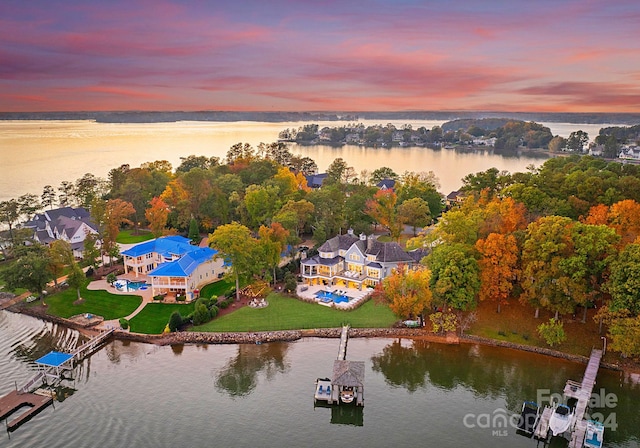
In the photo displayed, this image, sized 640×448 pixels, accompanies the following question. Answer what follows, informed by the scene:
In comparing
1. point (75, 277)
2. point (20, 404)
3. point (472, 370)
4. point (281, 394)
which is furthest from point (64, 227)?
point (472, 370)

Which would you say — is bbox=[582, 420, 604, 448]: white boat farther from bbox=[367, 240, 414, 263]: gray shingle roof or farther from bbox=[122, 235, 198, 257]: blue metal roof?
bbox=[122, 235, 198, 257]: blue metal roof

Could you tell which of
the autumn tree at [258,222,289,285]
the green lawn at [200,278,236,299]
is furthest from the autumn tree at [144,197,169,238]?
the autumn tree at [258,222,289,285]

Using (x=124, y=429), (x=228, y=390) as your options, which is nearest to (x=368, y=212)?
(x=228, y=390)

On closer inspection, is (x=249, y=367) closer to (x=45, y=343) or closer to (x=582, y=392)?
(x=45, y=343)

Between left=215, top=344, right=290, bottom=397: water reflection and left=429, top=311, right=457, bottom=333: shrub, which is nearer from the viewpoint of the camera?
left=215, top=344, right=290, bottom=397: water reflection

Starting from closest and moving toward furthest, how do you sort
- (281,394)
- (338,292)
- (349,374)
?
1. (349,374)
2. (281,394)
3. (338,292)

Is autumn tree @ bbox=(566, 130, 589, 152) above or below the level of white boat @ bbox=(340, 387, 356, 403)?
above
